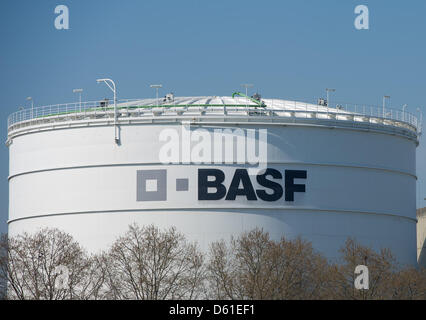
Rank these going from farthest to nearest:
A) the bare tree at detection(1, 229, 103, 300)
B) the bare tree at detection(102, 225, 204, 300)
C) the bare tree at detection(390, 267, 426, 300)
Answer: the bare tree at detection(390, 267, 426, 300) < the bare tree at detection(1, 229, 103, 300) < the bare tree at detection(102, 225, 204, 300)

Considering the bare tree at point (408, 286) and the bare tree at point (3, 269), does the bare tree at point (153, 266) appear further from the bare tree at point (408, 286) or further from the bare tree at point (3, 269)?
the bare tree at point (408, 286)

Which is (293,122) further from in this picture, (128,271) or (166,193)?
(128,271)

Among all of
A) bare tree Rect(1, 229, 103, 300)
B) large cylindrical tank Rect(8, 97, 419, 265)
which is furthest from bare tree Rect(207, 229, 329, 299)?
bare tree Rect(1, 229, 103, 300)

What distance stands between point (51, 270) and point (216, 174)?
9.75 meters

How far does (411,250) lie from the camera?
60656 mm

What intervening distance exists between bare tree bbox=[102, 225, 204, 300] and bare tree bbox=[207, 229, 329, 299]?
1047mm

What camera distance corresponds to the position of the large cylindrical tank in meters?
55.2

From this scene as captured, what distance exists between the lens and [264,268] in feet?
179

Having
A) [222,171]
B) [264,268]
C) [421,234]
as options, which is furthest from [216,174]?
[421,234]

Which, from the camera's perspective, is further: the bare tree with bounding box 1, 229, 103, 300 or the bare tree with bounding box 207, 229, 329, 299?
the bare tree with bounding box 1, 229, 103, 300

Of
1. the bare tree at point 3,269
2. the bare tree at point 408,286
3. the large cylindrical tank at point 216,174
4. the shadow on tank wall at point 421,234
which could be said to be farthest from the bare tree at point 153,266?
the shadow on tank wall at point 421,234

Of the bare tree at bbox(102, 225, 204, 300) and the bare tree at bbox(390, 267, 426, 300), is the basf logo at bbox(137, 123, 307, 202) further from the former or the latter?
the bare tree at bbox(390, 267, 426, 300)

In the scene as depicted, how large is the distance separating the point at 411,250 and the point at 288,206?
9208mm
